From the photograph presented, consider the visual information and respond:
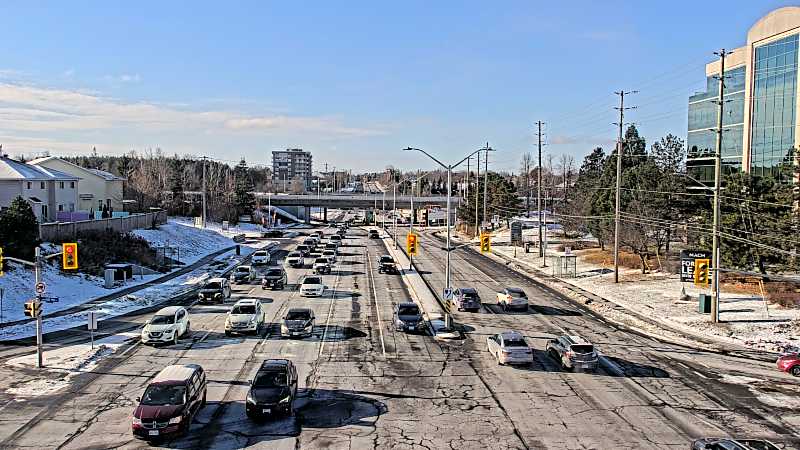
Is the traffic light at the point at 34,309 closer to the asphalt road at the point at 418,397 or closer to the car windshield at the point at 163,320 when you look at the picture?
the asphalt road at the point at 418,397

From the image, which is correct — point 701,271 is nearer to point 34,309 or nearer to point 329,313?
point 329,313

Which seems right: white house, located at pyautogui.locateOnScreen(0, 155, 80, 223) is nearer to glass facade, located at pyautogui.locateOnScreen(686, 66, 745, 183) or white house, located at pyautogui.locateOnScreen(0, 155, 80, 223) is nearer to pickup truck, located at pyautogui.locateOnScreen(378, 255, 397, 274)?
pickup truck, located at pyautogui.locateOnScreen(378, 255, 397, 274)

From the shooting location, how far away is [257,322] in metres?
36.7

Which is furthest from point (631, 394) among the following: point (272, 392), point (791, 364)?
point (272, 392)

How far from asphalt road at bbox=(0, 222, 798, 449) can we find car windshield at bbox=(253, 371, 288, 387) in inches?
44.6

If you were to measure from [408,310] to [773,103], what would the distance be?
48.1 m

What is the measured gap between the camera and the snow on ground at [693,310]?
37.5 m

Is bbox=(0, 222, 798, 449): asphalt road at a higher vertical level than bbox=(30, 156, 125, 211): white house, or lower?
lower

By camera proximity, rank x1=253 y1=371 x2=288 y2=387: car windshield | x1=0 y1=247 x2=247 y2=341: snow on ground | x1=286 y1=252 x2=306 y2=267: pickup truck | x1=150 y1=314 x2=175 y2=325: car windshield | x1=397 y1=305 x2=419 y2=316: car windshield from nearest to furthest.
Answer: x1=253 y1=371 x2=288 y2=387: car windshield → x1=150 y1=314 x2=175 y2=325: car windshield → x1=0 y1=247 x2=247 y2=341: snow on ground → x1=397 y1=305 x2=419 y2=316: car windshield → x1=286 y1=252 x2=306 y2=267: pickup truck

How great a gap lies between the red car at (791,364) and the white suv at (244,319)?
2378 cm

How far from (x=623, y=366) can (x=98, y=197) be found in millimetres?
81466

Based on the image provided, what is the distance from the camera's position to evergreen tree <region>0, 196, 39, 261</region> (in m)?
47.8

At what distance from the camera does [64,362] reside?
3008 centimetres

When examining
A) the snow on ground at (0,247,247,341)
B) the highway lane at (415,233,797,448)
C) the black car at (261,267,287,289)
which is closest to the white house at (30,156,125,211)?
the snow on ground at (0,247,247,341)
